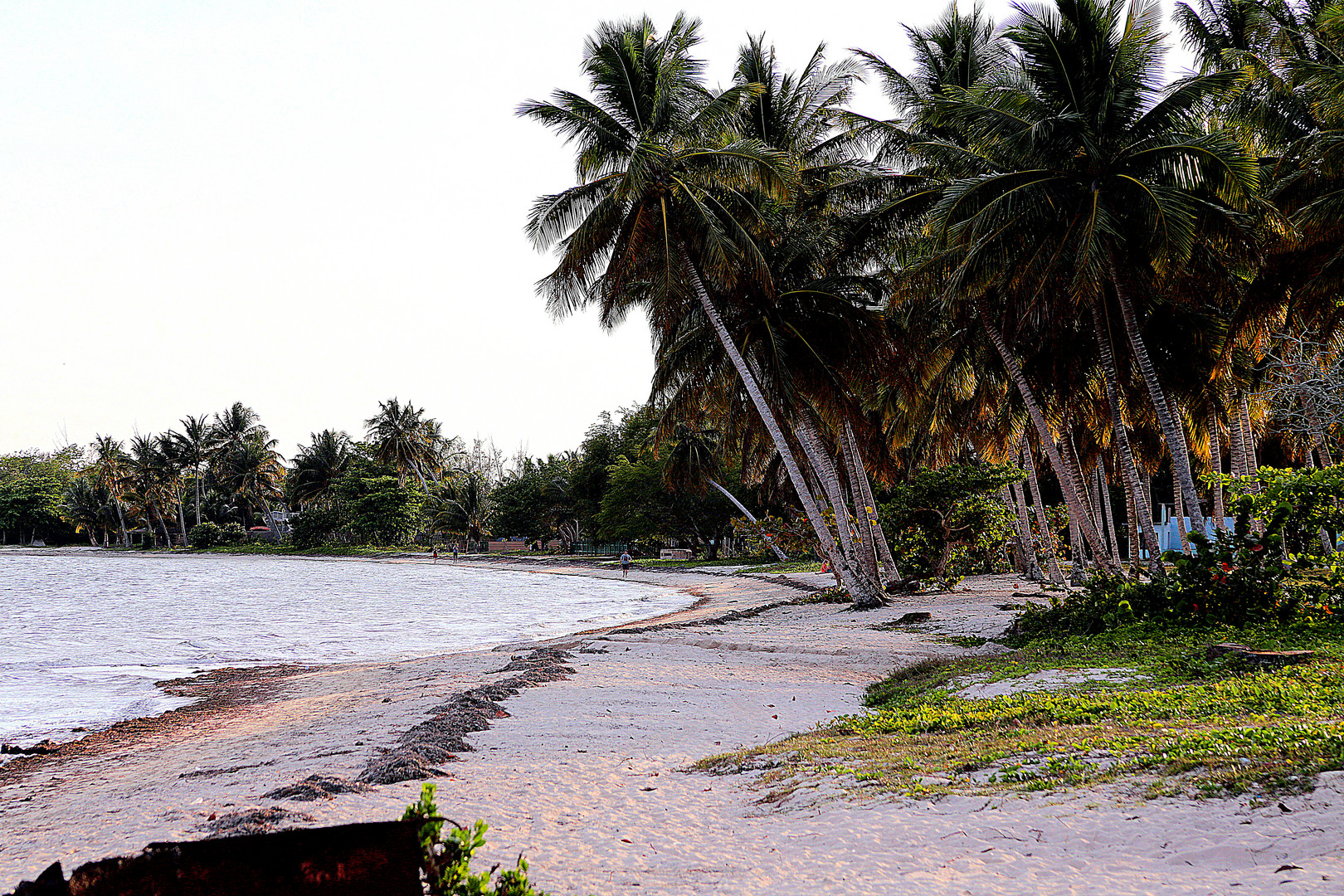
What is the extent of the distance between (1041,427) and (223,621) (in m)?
19.0

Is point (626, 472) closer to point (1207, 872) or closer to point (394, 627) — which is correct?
point (394, 627)

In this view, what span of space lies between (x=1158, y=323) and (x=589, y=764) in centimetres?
1459

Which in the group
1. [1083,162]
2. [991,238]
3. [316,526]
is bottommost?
[316,526]

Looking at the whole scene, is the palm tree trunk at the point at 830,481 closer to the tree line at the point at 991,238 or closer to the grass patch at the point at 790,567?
the tree line at the point at 991,238

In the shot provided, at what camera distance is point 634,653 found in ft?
36.1

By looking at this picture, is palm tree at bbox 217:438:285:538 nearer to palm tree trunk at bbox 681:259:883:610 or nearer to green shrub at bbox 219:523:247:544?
green shrub at bbox 219:523:247:544

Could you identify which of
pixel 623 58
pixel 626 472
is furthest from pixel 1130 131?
pixel 626 472

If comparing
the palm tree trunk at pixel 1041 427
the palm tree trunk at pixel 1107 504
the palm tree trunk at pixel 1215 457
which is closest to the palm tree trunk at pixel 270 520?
the palm tree trunk at pixel 1107 504

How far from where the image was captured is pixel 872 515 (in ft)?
65.5

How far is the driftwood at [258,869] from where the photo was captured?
227 centimetres

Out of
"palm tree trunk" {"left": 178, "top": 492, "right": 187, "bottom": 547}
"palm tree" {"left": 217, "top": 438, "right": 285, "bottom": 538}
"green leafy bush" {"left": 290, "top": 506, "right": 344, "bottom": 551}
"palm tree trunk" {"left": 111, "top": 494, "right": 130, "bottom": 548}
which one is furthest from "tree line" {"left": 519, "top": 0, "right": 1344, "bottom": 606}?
"palm tree trunk" {"left": 111, "top": 494, "right": 130, "bottom": 548}

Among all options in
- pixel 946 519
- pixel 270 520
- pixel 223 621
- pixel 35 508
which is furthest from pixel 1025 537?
pixel 35 508

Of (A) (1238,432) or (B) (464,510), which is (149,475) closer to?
(B) (464,510)

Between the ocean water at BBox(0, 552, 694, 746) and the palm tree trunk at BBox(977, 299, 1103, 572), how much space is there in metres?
9.99
